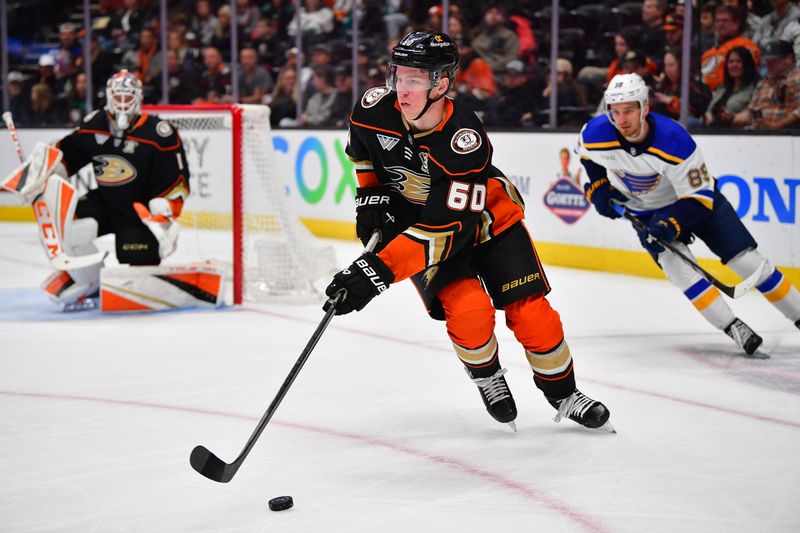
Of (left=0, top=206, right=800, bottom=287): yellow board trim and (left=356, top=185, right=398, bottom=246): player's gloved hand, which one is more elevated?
(left=356, top=185, right=398, bottom=246): player's gloved hand

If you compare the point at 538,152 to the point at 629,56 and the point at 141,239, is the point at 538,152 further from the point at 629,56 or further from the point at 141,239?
the point at 141,239

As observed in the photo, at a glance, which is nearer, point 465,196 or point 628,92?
point 465,196

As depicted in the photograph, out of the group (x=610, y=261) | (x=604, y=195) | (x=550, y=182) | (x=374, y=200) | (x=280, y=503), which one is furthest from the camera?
(x=550, y=182)

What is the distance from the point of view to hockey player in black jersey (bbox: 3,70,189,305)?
187 inches

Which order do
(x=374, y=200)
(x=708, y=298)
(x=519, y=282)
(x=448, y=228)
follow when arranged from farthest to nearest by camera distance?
(x=708, y=298) < (x=374, y=200) < (x=519, y=282) < (x=448, y=228)

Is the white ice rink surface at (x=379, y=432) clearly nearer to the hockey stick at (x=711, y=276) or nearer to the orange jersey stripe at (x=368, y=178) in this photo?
the hockey stick at (x=711, y=276)

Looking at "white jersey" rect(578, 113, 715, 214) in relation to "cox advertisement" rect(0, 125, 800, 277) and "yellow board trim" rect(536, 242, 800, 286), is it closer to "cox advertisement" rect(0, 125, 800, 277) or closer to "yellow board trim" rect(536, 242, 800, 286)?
"cox advertisement" rect(0, 125, 800, 277)

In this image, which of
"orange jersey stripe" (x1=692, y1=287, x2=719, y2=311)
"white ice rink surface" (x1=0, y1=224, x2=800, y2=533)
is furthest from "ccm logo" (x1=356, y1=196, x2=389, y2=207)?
"orange jersey stripe" (x1=692, y1=287, x2=719, y2=311)

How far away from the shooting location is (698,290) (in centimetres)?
389

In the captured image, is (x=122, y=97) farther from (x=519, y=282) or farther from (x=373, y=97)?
(x=519, y=282)

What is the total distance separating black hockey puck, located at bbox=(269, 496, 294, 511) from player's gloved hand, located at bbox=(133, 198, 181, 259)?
2.86 m

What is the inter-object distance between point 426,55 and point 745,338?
1985 millimetres

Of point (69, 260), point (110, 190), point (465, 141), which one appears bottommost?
point (69, 260)

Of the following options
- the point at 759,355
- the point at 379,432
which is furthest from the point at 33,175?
the point at 759,355
